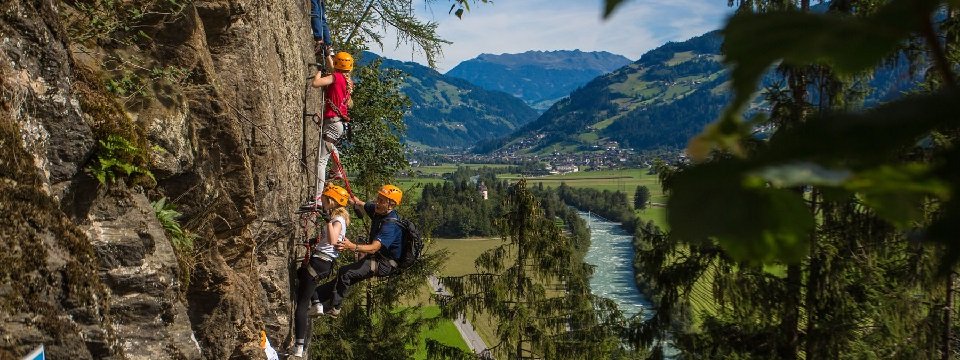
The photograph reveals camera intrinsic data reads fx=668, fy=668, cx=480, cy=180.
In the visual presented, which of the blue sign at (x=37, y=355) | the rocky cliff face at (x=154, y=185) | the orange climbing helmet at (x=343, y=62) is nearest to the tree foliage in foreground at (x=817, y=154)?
the blue sign at (x=37, y=355)

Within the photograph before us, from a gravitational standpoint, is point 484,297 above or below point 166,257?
below

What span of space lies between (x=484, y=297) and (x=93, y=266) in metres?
15.0

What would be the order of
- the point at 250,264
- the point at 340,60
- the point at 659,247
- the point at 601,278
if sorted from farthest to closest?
the point at 601,278
the point at 659,247
the point at 340,60
the point at 250,264

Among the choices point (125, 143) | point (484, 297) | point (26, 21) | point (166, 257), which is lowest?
point (484, 297)

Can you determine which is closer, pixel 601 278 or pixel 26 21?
pixel 26 21

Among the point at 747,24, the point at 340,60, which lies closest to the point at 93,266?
the point at 747,24

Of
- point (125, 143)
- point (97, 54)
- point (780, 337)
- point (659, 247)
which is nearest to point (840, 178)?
point (125, 143)

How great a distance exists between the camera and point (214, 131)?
6.04 m

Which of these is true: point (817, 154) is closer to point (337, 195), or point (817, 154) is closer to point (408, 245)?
point (337, 195)

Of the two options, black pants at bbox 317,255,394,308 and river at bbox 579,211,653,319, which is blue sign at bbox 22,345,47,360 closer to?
black pants at bbox 317,255,394,308

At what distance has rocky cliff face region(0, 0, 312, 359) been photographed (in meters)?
3.28

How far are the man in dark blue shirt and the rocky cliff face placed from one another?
2.54 feet

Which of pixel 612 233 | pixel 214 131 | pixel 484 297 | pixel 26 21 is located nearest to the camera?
pixel 26 21

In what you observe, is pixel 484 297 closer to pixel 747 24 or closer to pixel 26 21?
pixel 26 21
